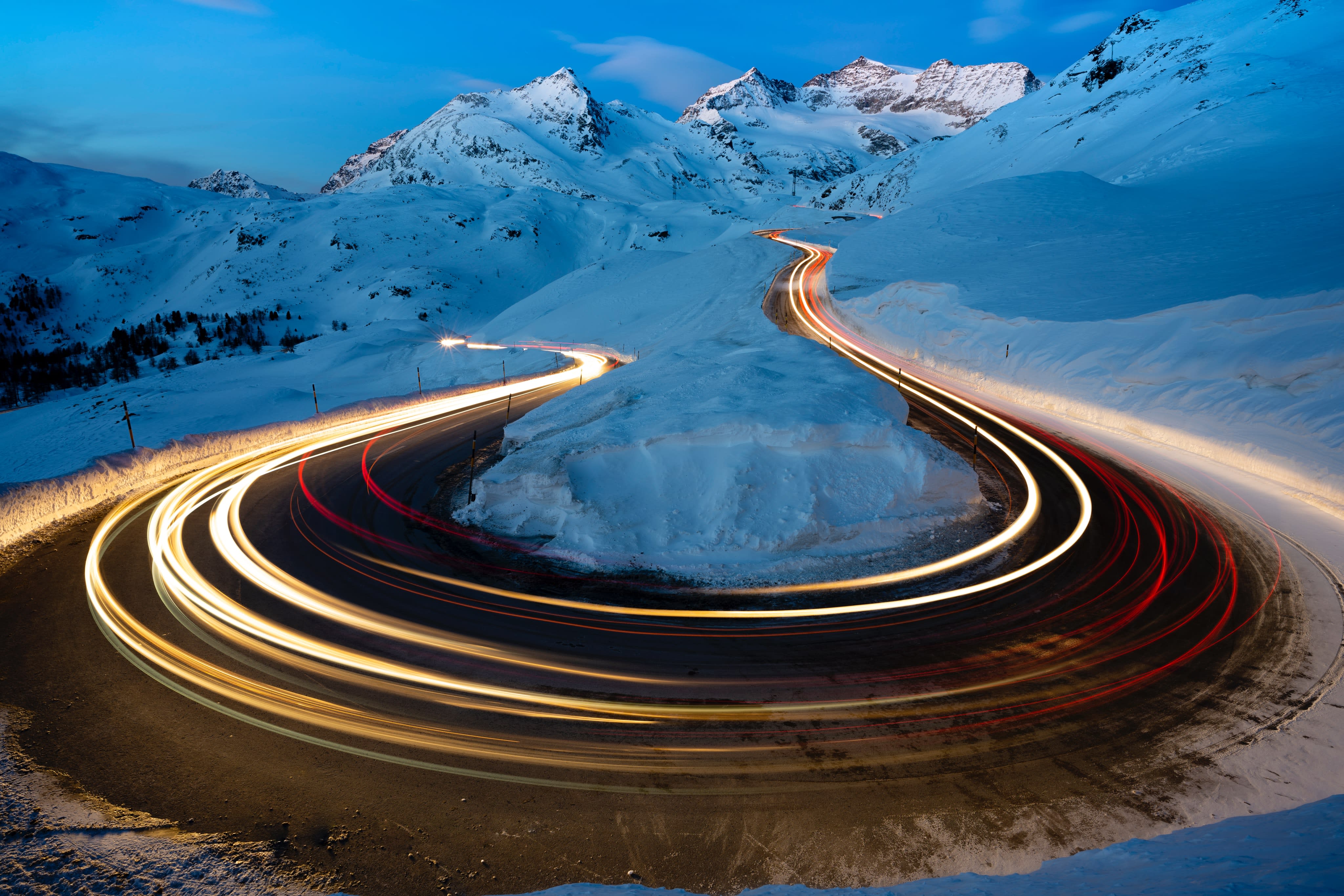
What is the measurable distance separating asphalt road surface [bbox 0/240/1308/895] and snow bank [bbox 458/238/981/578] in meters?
0.86

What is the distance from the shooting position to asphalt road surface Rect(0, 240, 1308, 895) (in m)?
6.59

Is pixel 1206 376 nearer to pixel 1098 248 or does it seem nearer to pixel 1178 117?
pixel 1098 248

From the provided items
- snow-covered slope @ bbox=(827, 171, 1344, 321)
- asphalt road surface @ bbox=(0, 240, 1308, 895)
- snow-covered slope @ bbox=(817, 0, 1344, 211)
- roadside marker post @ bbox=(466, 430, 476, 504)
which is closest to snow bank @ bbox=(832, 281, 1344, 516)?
snow-covered slope @ bbox=(827, 171, 1344, 321)

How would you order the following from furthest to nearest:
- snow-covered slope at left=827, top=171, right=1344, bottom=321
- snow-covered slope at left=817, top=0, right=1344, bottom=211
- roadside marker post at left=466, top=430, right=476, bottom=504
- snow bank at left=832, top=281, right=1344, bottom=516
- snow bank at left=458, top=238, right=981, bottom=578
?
snow-covered slope at left=817, top=0, right=1344, bottom=211 → snow-covered slope at left=827, top=171, right=1344, bottom=321 → snow bank at left=832, top=281, right=1344, bottom=516 → roadside marker post at left=466, top=430, right=476, bottom=504 → snow bank at left=458, top=238, right=981, bottom=578

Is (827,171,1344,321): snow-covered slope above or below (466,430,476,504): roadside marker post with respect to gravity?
above

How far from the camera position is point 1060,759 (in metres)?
7.63

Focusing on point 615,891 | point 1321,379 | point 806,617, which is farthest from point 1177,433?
point 615,891

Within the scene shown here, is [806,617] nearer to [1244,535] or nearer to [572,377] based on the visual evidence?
[1244,535]

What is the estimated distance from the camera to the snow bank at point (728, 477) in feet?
43.5

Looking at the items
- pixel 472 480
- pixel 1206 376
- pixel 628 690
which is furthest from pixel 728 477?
pixel 1206 376

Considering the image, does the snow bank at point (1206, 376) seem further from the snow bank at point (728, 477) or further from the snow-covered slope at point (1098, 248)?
the snow bank at point (728, 477)

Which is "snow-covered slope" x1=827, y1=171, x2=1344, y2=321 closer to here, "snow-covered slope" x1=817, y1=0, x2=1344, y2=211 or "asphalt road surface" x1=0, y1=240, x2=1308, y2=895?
"snow-covered slope" x1=817, y1=0, x2=1344, y2=211

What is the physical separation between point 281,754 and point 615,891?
4.68 m

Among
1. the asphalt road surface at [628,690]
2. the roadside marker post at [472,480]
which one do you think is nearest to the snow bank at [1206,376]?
the asphalt road surface at [628,690]
